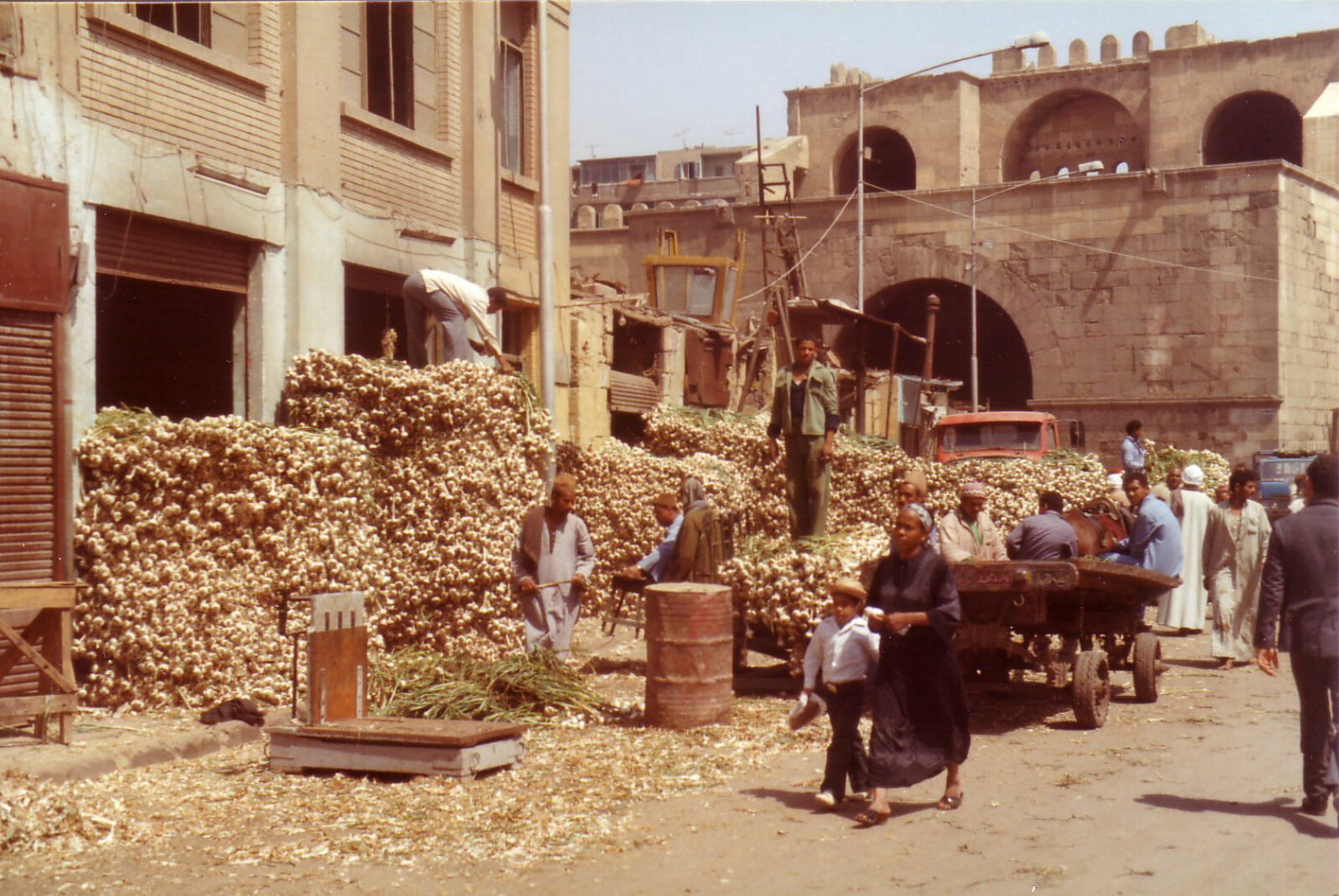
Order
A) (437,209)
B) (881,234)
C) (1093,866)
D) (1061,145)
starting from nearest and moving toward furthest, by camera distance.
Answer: (1093,866)
(437,209)
(881,234)
(1061,145)

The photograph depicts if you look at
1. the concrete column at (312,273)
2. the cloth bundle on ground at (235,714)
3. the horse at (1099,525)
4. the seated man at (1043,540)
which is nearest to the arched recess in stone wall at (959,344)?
the horse at (1099,525)

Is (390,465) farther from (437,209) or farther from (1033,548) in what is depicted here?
(1033,548)

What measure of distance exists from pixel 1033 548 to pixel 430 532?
16.7ft

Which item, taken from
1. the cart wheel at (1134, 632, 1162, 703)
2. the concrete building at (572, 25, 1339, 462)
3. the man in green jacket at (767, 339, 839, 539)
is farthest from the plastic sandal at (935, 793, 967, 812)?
the concrete building at (572, 25, 1339, 462)

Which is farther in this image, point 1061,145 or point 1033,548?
point 1061,145

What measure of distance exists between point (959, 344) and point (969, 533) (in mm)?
34264

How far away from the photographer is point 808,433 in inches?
535

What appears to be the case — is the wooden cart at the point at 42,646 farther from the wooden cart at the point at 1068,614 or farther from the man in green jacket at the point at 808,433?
the man in green jacket at the point at 808,433

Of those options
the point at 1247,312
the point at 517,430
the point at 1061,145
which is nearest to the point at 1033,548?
the point at 517,430

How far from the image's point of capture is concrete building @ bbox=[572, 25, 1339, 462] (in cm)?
3803

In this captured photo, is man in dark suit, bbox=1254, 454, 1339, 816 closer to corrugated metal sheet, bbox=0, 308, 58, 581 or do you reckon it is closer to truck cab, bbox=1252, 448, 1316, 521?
corrugated metal sheet, bbox=0, 308, 58, 581

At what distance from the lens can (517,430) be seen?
46.3 feet

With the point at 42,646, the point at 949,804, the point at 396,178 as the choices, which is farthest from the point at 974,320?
the point at 42,646

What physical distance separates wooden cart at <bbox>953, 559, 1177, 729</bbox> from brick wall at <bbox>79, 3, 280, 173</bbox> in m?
6.78
